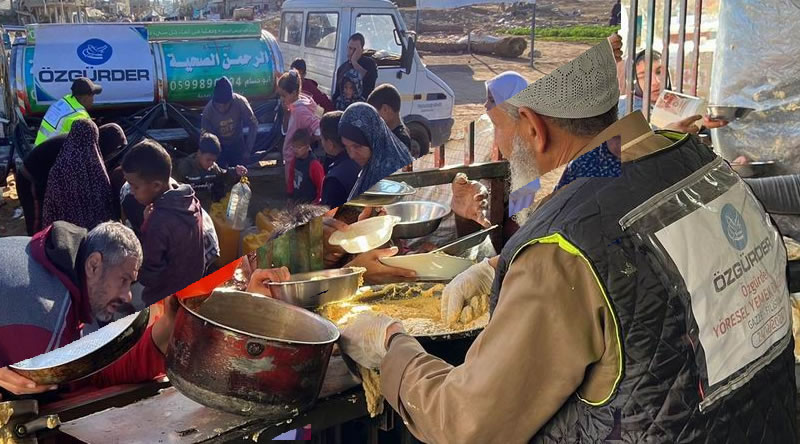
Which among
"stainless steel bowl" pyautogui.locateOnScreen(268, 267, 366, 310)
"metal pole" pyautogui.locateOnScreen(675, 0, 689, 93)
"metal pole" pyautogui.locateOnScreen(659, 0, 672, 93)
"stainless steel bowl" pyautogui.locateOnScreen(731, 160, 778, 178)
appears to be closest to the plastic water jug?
"stainless steel bowl" pyautogui.locateOnScreen(268, 267, 366, 310)

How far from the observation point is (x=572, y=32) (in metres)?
1.59

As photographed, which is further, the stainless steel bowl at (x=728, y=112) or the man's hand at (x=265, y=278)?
the stainless steel bowl at (x=728, y=112)

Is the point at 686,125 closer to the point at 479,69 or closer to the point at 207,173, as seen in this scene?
the point at 479,69

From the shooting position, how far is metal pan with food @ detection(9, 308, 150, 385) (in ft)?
4.47

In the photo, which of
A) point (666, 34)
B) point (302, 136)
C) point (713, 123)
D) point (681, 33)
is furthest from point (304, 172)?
point (713, 123)

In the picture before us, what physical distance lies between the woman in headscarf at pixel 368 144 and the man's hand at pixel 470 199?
0.47 metres

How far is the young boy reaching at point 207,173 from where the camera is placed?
3.58 ft

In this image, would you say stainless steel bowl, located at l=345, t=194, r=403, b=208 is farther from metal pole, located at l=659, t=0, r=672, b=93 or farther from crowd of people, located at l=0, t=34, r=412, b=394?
metal pole, located at l=659, t=0, r=672, b=93

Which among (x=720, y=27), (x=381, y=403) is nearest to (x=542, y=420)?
(x=381, y=403)

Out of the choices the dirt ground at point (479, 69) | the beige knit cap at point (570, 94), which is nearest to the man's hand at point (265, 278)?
the dirt ground at point (479, 69)

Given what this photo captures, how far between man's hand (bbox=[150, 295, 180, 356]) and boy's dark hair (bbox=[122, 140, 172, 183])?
48 centimetres

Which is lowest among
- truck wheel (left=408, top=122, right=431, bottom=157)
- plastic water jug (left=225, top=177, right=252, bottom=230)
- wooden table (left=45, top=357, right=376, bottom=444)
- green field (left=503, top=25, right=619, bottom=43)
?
wooden table (left=45, top=357, right=376, bottom=444)

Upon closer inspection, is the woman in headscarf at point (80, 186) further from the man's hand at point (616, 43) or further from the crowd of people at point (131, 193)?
the man's hand at point (616, 43)

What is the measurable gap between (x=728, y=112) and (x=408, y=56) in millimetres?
2570
